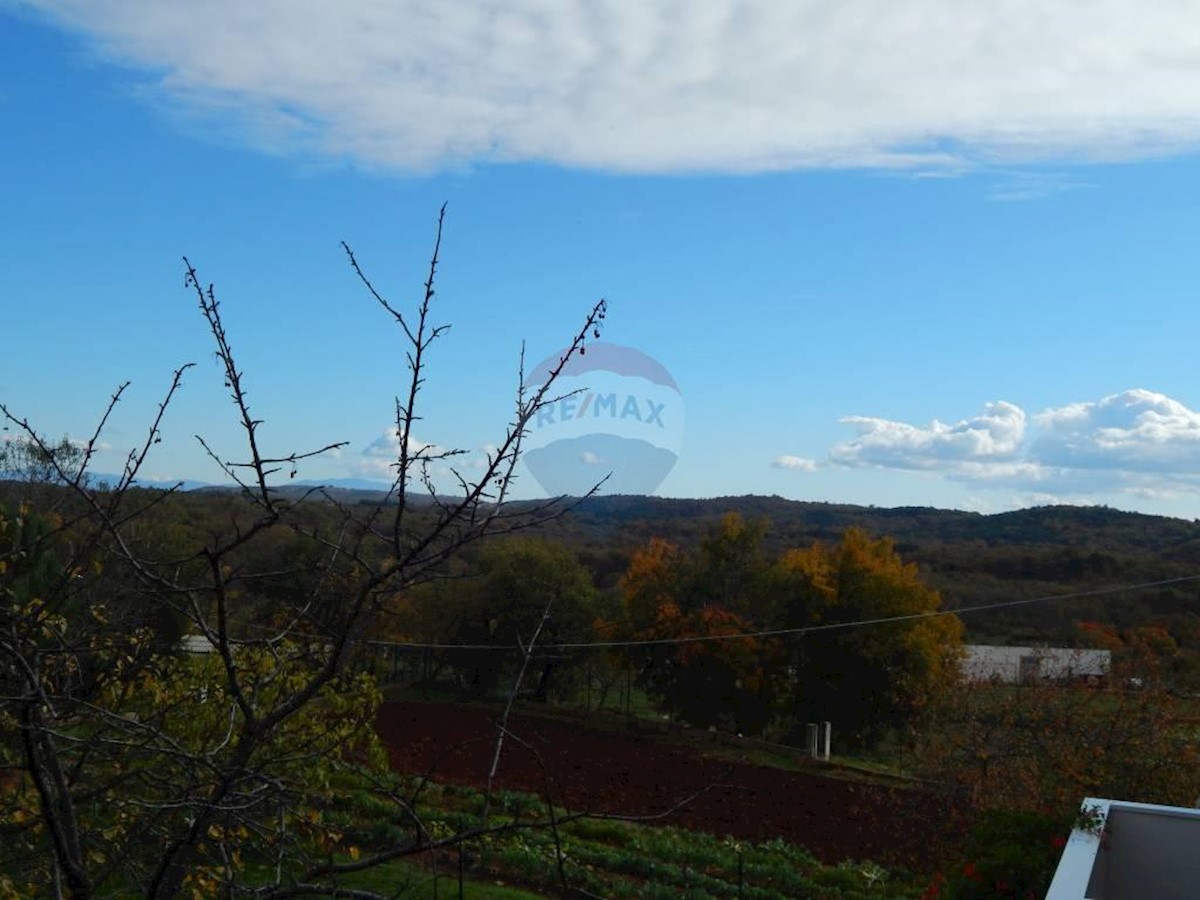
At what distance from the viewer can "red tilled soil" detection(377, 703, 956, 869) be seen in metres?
15.2

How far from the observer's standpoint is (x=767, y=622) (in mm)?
28109

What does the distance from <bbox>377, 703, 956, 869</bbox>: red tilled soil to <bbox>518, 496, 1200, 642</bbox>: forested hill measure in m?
4.91

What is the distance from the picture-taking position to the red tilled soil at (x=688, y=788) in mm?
15227

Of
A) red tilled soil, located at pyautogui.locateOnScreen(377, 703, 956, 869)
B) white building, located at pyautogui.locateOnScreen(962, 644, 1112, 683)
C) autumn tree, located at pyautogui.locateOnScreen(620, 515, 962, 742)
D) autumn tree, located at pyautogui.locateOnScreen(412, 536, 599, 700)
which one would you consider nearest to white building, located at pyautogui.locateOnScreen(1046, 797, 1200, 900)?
red tilled soil, located at pyautogui.locateOnScreen(377, 703, 956, 869)

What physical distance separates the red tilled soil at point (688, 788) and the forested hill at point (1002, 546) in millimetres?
4912

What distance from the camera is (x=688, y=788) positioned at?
783 inches

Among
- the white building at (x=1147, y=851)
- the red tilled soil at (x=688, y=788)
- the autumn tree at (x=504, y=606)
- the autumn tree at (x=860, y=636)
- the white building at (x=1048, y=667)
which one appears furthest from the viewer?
the autumn tree at (x=504, y=606)

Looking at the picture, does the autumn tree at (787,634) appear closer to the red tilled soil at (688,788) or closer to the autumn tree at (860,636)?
the autumn tree at (860,636)

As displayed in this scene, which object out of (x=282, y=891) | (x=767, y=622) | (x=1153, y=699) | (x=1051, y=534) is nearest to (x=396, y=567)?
(x=282, y=891)

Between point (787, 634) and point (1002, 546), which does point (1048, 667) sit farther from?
point (1002, 546)

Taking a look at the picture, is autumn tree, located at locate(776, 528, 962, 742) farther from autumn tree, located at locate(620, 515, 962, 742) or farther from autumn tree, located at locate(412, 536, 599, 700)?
autumn tree, located at locate(412, 536, 599, 700)

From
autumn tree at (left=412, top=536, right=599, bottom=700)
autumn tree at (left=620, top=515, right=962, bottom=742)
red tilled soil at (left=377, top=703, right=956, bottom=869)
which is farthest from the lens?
autumn tree at (left=412, top=536, right=599, bottom=700)

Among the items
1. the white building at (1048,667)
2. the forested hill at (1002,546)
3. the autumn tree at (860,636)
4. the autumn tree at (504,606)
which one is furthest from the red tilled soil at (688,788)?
the forested hill at (1002,546)

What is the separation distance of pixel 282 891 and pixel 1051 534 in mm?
66035
